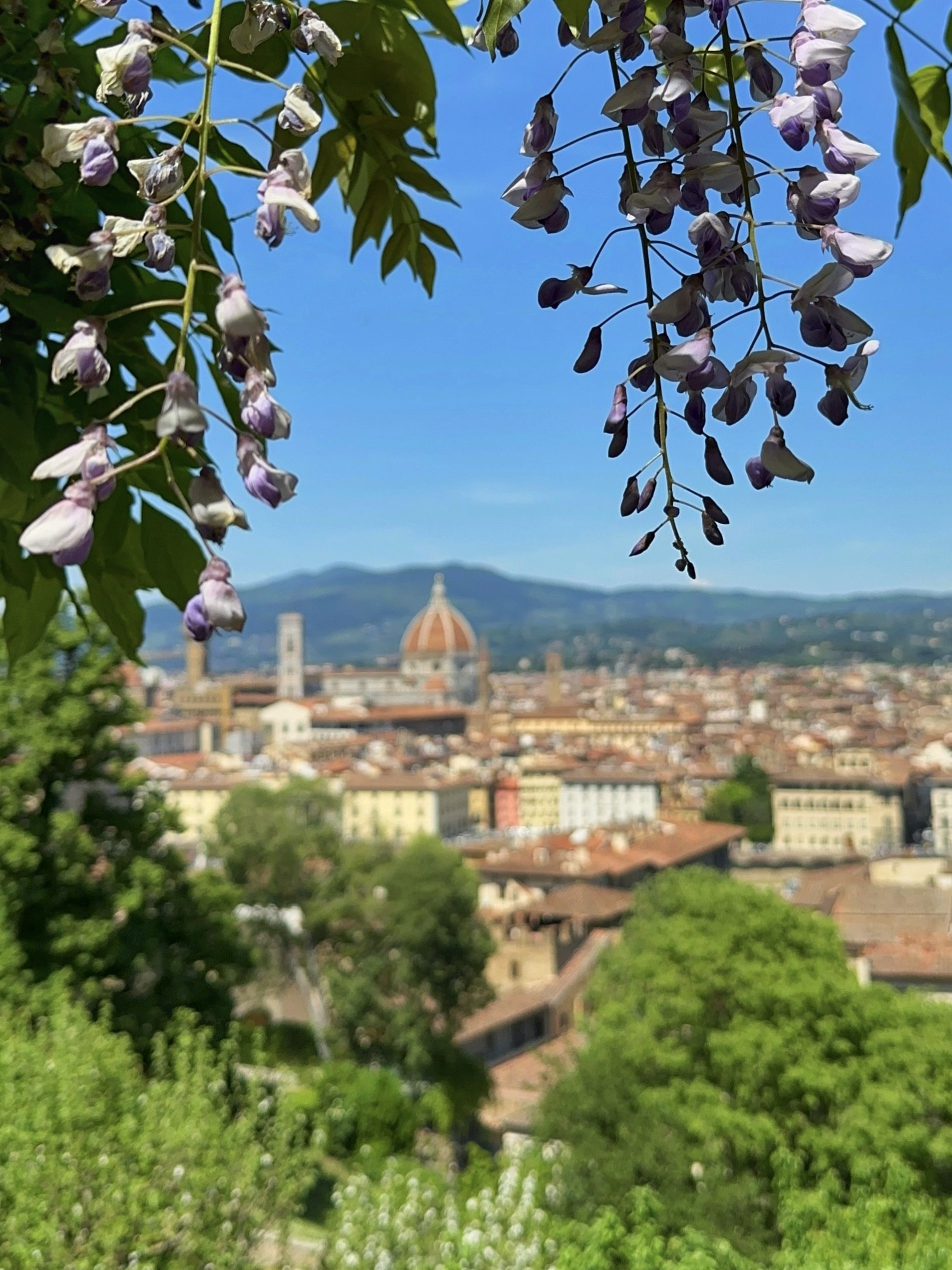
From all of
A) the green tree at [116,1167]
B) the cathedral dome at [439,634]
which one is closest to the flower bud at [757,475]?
the green tree at [116,1167]

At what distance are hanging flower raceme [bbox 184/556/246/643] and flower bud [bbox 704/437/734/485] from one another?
0.61ft

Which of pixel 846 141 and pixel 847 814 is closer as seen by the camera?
pixel 846 141

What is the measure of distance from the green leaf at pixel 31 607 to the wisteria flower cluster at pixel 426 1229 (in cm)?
481

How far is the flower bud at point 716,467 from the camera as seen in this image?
17.6 inches

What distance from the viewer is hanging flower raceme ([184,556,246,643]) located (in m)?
0.34

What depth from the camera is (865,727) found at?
5031cm

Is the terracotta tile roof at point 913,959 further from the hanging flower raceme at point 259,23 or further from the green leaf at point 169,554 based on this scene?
the hanging flower raceme at point 259,23

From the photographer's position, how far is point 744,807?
141 ft

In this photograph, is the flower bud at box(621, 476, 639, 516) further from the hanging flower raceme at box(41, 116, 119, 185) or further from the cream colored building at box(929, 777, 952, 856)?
the cream colored building at box(929, 777, 952, 856)

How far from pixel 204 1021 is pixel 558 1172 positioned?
2.75 m

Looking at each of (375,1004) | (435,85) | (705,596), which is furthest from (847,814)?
(705,596)

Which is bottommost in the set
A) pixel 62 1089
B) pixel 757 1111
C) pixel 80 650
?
pixel 757 1111

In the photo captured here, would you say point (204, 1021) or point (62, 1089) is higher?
point (62, 1089)

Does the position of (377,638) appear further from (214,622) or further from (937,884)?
(214,622)
